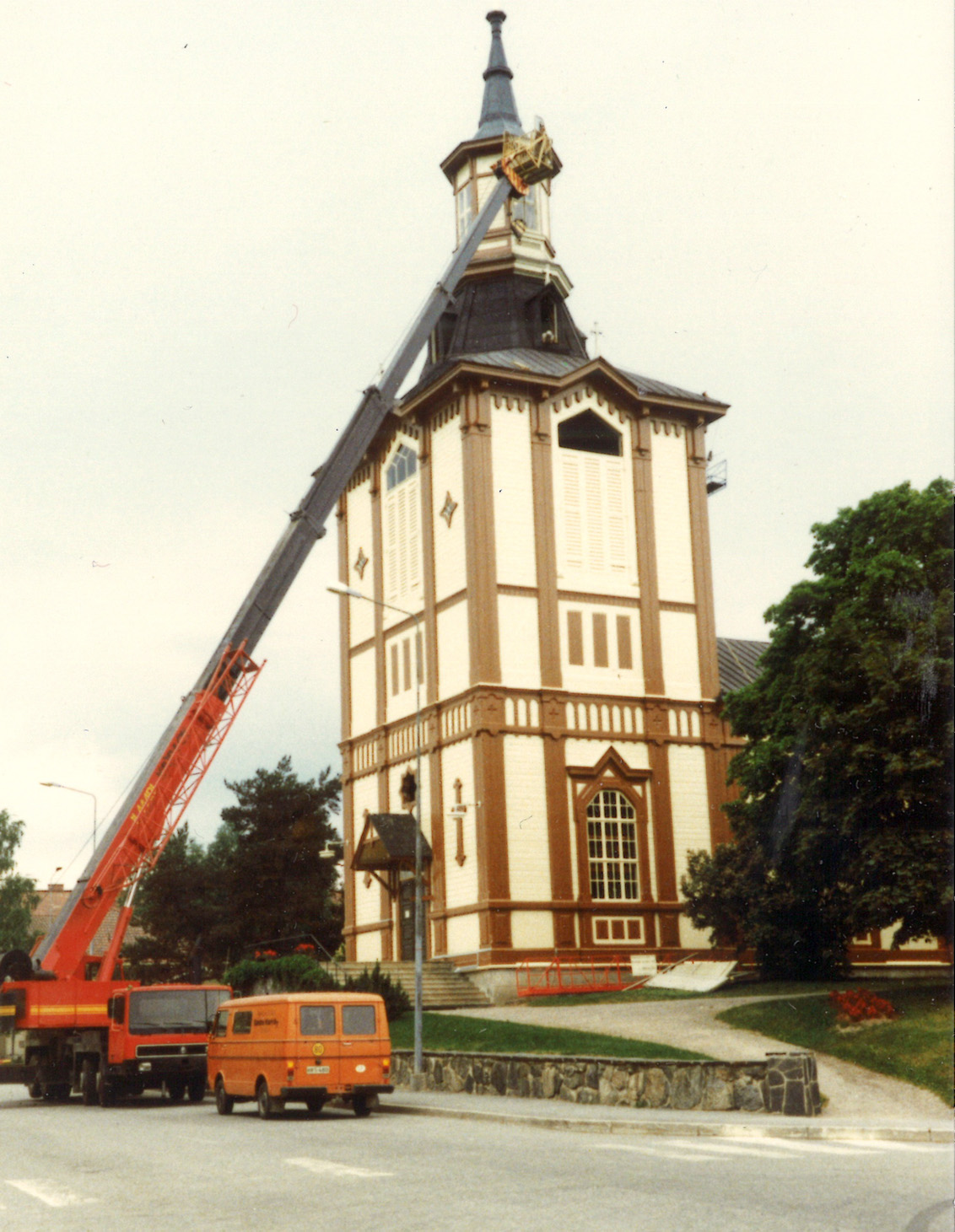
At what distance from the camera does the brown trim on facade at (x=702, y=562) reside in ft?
154

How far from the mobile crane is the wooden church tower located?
38.9 ft

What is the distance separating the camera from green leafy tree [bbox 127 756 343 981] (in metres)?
61.1

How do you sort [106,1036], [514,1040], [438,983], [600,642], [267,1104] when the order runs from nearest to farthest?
[267,1104], [106,1036], [514,1040], [438,983], [600,642]

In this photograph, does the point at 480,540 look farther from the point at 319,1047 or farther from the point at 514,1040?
the point at 319,1047

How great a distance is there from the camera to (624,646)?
45750 millimetres

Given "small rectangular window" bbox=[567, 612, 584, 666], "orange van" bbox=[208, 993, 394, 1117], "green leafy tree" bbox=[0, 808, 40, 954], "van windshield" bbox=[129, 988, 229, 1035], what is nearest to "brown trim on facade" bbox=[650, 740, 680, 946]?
"small rectangular window" bbox=[567, 612, 584, 666]

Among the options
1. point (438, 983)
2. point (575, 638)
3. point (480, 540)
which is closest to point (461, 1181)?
point (438, 983)

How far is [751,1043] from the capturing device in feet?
87.6

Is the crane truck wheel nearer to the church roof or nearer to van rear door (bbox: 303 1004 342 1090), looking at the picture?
van rear door (bbox: 303 1004 342 1090)

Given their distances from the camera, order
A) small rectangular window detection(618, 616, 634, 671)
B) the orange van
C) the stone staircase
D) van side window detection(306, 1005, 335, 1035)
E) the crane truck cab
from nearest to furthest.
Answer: the orange van → van side window detection(306, 1005, 335, 1035) → the crane truck cab → the stone staircase → small rectangular window detection(618, 616, 634, 671)

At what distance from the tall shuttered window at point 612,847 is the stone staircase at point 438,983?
495 cm

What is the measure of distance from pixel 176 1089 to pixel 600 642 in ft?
69.2

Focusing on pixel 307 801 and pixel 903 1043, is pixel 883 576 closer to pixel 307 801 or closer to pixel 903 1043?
pixel 903 1043

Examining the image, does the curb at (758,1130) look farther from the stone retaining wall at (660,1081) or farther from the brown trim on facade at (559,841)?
the brown trim on facade at (559,841)
